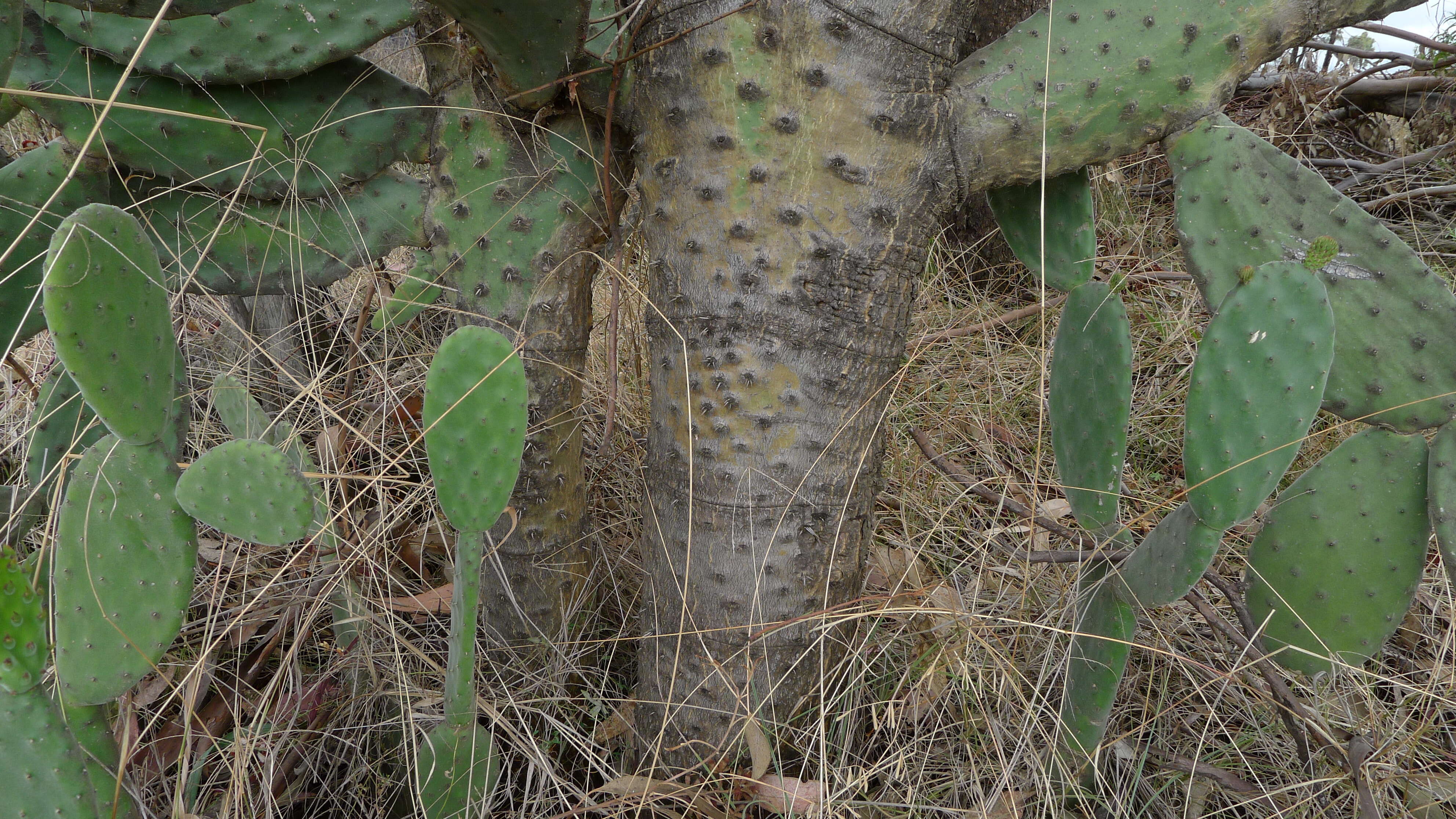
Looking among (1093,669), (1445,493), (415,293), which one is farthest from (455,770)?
(1445,493)

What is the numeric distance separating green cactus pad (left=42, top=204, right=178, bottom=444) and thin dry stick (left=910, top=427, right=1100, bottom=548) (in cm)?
114

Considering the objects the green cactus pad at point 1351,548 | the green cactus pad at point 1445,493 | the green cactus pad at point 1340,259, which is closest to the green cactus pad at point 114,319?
the green cactus pad at point 1340,259

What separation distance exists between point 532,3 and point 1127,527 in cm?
96

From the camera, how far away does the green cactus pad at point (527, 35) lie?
979mm

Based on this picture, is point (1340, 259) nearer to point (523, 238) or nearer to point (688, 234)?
point (688, 234)

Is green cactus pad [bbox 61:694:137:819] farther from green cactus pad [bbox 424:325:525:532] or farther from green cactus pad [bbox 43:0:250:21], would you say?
green cactus pad [bbox 43:0:250:21]

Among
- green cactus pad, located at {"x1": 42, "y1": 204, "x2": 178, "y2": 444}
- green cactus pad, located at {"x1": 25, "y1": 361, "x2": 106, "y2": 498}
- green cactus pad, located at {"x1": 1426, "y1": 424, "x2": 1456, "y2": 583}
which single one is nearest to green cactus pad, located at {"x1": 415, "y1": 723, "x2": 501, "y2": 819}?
green cactus pad, located at {"x1": 42, "y1": 204, "x2": 178, "y2": 444}

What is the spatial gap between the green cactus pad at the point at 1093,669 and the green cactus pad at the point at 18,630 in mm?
1121

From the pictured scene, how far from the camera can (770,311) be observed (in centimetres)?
106

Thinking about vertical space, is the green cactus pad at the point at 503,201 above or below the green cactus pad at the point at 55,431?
above

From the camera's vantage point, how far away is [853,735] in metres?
1.20

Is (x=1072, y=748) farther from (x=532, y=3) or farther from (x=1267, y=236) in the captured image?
(x=532, y=3)

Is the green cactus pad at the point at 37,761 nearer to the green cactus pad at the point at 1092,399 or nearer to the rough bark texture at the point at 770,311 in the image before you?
the rough bark texture at the point at 770,311

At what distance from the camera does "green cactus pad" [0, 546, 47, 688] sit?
2.76ft
